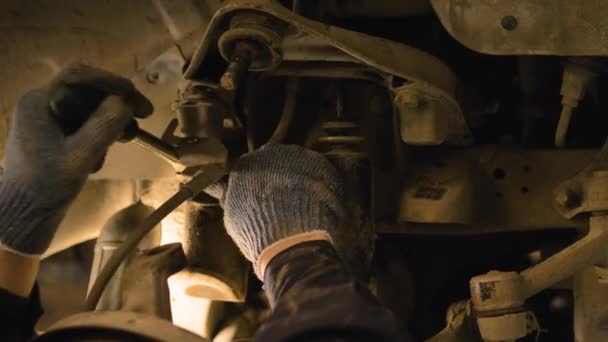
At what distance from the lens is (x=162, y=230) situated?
1490mm

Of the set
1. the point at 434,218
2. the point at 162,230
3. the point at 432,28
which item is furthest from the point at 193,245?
the point at 432,28

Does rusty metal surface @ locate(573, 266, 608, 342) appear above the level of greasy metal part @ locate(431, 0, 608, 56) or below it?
below

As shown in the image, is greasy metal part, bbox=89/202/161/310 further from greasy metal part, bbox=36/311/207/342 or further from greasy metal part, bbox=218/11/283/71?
greasy metal part, bbox=218/11/283/71

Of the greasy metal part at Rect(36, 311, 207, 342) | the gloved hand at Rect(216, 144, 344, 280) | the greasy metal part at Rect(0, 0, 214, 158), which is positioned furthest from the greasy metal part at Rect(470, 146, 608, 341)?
the greasy metal part at Rect(0, 0, 214, 158)

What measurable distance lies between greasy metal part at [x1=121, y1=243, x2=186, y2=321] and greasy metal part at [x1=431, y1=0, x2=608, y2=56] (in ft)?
1.92

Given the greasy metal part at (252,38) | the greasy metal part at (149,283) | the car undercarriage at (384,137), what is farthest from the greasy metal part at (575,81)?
the greasy metal part at (149,283)

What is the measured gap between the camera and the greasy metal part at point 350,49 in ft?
3.00

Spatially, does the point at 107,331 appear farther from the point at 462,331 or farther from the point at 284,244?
the point at 462,331

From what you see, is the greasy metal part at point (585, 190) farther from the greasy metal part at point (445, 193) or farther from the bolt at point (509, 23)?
the bolt at point (509, 23)

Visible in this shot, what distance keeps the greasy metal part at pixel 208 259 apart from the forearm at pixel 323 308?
42 cm

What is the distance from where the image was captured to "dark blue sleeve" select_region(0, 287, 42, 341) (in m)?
0.94

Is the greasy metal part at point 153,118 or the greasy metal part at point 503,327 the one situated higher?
A: the greasy metal part at point 153,118

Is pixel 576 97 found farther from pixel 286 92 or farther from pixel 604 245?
pixel 286 92

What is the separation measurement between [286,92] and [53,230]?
43cm
